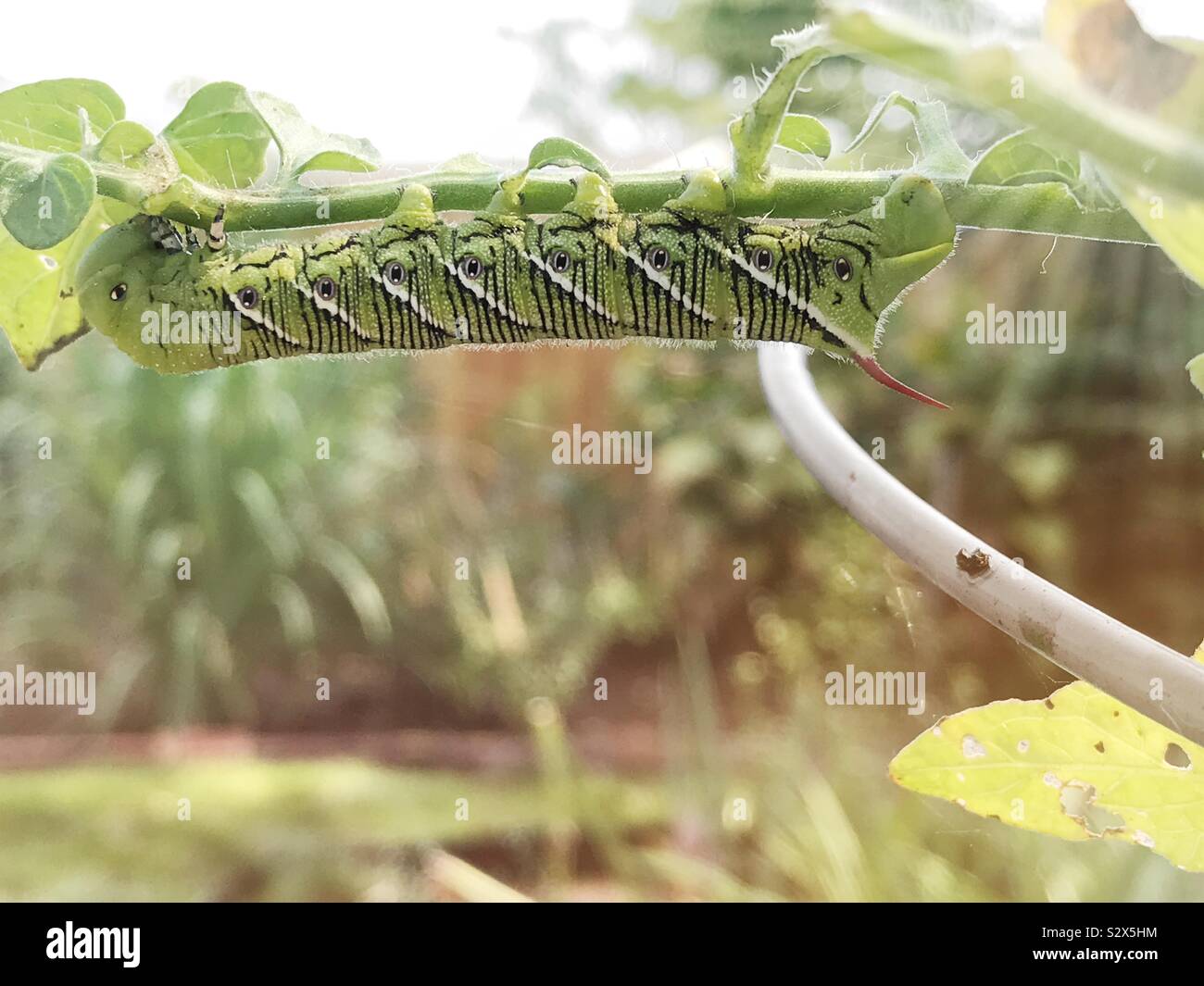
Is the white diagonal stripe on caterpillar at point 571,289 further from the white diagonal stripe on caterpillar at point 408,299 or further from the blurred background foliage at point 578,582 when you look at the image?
the blurred background foliage at point 578,582

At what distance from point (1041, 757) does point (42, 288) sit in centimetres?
46

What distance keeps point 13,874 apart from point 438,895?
3.40 ft

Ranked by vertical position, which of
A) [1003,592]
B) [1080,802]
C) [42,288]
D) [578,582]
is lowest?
[578,582]

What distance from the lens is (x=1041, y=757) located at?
0.38m

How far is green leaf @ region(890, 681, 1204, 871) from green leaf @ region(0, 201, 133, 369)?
398 mm

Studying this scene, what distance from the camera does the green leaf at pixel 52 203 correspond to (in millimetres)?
291

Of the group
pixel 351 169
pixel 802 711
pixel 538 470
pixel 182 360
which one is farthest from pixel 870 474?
pixel 538 470

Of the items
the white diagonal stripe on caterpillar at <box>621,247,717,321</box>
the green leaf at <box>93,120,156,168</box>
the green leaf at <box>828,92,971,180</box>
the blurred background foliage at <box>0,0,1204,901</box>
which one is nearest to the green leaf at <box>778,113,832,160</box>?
the green leaf at <box>828,92,971,180</box>

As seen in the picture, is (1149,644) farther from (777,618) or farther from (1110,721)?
(777,618)

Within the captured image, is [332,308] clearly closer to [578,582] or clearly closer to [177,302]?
[177,302]

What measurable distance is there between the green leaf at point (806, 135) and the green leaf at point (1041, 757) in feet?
0.74

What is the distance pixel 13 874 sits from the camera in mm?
2305

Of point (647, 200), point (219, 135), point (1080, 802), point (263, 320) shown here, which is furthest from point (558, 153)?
point (1080, 802)

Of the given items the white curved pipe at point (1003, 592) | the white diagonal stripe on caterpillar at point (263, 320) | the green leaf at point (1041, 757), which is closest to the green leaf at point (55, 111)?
the white diagonal stripe on caterpillar at point (263, 320)
